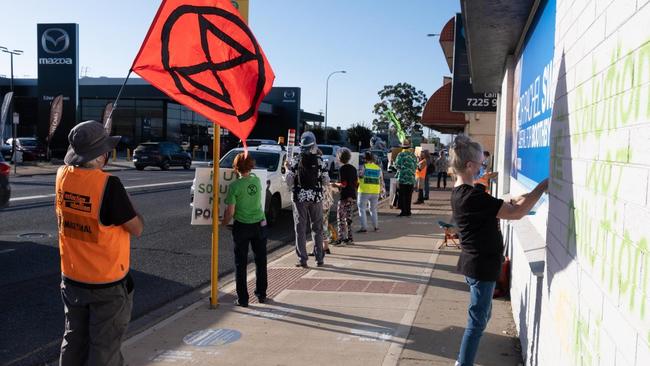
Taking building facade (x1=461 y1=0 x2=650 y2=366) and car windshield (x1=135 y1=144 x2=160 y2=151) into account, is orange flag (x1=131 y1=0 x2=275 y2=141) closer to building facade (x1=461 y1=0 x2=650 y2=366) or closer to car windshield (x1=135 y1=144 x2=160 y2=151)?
building facade (x1=461 y1=0 x2=650 y2=366)

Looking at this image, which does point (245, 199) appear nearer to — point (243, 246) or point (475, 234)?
point (243, 246)

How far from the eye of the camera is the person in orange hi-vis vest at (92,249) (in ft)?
11.5

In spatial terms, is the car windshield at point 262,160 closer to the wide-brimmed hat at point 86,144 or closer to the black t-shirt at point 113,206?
the wide-brimmed hat at point 86,144

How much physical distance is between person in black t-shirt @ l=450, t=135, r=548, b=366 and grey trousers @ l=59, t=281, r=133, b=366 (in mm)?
2204

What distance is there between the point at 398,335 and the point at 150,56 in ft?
10.8

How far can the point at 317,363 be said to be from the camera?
4.79 m

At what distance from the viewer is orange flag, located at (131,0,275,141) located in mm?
5238

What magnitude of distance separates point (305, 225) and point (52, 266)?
3.63 meters

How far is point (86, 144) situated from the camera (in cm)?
358

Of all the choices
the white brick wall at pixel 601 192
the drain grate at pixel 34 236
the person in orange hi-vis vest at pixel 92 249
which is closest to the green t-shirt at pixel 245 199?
the person in orange hi-vis vest at pixel 92 249

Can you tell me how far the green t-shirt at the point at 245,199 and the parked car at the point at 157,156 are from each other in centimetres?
2922

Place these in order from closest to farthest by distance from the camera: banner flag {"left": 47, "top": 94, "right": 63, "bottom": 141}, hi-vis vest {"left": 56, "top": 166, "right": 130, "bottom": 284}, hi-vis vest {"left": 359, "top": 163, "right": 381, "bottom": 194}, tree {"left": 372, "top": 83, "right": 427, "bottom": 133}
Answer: hi-vis vest {"left": 56, "top": 166, "right": 130, "bottom": 284} → hi-vis vest {"left": 359, "top": 163, "right": 381, "bottom": 194} → banner flag {"left": 47, "top": 94, "right": 63, "bottom": 141} → tree {"left": 372, "top": 83, "right": 427, "bottom": 133}

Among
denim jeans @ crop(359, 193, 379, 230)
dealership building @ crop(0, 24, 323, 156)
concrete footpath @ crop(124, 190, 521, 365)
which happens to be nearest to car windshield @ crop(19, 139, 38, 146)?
dealership building @ crop(0, 24, 323, 156)

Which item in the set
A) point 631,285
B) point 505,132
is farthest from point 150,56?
point 505,132
